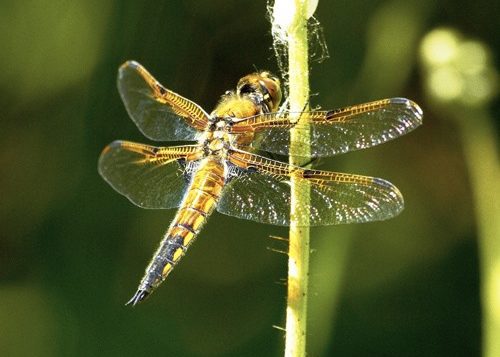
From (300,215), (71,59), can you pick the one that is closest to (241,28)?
(71,59)

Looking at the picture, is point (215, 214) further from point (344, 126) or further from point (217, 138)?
point (344, 126)

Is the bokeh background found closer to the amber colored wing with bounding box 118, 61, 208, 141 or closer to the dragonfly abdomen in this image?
the amber colored wing with bounding box 118, 61, 208, 141

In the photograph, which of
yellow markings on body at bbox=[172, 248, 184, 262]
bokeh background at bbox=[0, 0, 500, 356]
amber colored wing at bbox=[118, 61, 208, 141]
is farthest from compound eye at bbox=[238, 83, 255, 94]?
bokeh background at bbox=[0, 0, 500, 356]

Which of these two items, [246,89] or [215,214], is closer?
[246,89]

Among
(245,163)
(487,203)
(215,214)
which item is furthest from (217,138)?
(215,214)

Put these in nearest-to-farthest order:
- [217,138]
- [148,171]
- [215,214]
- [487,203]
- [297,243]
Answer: [297,243]
[217,138]
[148,171]
[487,203]
[215,214]

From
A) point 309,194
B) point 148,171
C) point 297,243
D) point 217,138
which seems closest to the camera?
point 297,243
